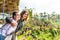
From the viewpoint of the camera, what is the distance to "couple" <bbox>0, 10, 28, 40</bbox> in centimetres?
271

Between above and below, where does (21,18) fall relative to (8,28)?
above

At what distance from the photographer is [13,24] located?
2742 mm

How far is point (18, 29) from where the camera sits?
8.98 feet

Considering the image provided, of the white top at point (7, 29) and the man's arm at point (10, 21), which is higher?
the man's arm at point (10, 21)

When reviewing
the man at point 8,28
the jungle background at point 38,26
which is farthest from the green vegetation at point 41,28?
the man at point 8,28

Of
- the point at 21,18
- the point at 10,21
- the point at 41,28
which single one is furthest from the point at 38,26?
the point at 10,21

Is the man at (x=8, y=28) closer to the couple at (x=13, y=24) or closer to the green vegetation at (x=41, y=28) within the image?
the couple at (x=13, y=24)

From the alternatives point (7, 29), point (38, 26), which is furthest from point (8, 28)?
point (38, 26)

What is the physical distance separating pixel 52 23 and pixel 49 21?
0.17 ft

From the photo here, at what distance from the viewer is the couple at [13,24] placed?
271 centimetres

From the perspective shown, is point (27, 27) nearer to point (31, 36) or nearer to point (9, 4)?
point (31, 36)

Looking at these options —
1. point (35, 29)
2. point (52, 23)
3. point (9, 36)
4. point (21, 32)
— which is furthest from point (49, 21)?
point (9, 36)

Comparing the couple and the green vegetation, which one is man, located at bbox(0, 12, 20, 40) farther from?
the green vegetation

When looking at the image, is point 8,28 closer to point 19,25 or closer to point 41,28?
point 19,25
